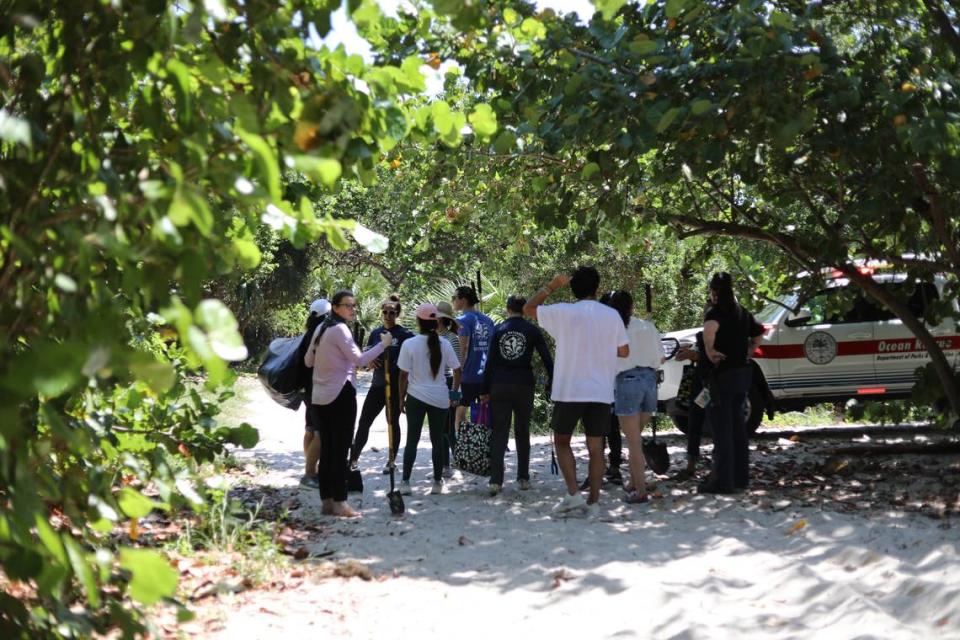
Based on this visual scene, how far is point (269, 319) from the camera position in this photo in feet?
133

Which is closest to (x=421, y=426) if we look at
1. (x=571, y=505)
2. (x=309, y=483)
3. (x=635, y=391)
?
(x=309, y=483)

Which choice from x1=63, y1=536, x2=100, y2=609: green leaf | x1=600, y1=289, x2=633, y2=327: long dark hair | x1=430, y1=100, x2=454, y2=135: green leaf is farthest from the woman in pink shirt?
x1=63, y1=536, x2=100, y2=609: green leaf

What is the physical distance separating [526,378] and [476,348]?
112 cm

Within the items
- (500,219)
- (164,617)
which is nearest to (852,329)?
(500,219)

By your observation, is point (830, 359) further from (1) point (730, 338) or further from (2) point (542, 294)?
(2) point (542, 294)

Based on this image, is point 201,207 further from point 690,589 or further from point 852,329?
point 852,329

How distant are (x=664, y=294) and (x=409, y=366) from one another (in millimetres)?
11756

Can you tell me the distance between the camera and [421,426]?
9.50 m

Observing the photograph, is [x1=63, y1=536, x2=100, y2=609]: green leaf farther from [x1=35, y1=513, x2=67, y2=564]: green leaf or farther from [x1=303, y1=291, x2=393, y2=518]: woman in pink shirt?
[x1=303, y1=291, x2=393, y2=518]: woman in pink shirt

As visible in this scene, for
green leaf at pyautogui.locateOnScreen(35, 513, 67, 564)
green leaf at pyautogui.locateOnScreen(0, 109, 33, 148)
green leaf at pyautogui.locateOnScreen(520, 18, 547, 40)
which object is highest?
green leaf at pyautogui.locateOnScreen(520, 18, 547, 40)

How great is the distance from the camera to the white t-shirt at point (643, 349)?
9.20 m

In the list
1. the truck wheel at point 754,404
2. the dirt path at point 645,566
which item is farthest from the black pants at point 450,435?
the truck wheel at point 754,404

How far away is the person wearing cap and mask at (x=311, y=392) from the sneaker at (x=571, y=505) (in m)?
2.28

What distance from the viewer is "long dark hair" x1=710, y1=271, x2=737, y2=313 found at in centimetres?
886
